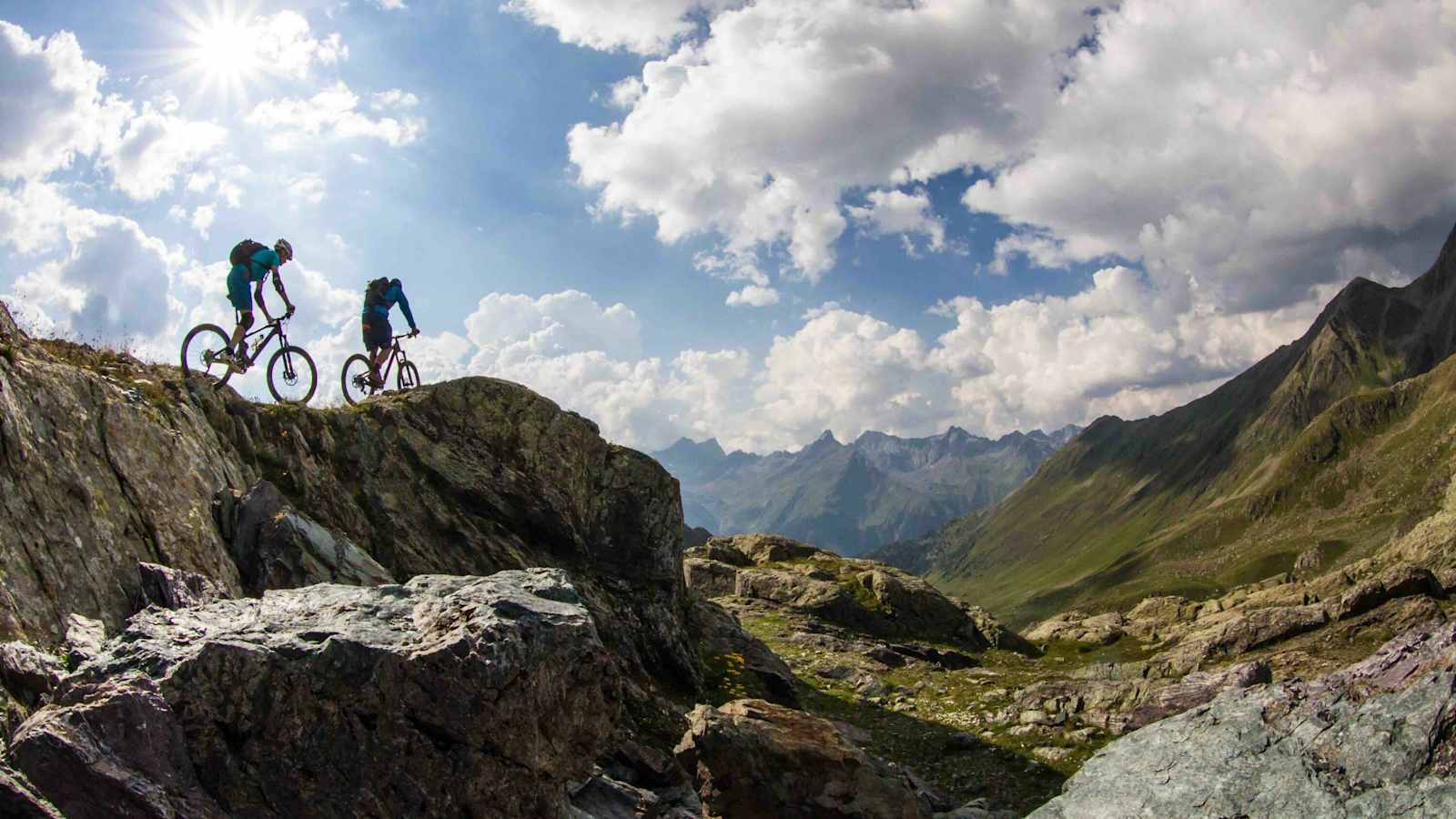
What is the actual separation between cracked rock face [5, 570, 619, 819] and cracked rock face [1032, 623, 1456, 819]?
10063 mm

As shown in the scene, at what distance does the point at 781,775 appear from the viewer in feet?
62.7

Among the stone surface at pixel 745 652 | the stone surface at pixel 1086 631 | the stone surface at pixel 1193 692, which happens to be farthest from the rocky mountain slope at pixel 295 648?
the stone surface at pixel 1086 631

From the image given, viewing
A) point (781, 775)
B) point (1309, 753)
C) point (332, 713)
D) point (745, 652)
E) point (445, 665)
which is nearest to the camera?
point (332, 713)

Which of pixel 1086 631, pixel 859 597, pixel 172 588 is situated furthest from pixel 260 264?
pixel 1086 631

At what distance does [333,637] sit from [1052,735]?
28.7 meters

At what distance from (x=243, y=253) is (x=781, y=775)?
21946mm

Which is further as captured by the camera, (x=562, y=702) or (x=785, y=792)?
(x=785, y=792)

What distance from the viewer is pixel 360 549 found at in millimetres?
21891

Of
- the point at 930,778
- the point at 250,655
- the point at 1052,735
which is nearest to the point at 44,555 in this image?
the point at 250,655

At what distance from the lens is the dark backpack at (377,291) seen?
30.0m

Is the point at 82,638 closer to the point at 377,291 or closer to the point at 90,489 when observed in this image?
the point at 90,489

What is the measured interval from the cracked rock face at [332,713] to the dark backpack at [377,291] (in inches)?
750

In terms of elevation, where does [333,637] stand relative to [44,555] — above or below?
below

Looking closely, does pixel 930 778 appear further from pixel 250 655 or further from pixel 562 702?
pixel 250 655
